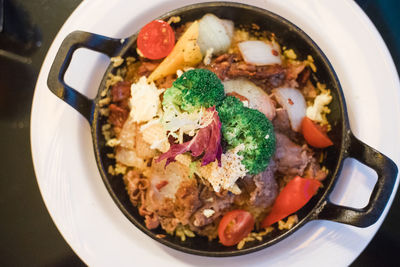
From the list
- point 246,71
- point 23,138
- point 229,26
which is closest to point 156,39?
point 229,26

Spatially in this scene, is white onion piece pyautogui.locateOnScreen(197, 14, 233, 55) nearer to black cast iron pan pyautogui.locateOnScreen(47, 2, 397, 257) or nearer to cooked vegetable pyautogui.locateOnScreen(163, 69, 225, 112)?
black cast iron pan pyautogui.locateOnScreen(47, 2, 397, 257)

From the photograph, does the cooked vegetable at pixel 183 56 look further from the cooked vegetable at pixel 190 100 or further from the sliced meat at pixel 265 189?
the sliced meat at pixel 265 189

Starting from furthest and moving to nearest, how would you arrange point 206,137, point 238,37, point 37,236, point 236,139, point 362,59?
1. point 37,236
2. point 238,37
3. point 362,59
4. point 236,139
5. point 206,137

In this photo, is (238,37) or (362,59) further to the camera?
(238,37)

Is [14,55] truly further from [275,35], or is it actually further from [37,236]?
[275,35]

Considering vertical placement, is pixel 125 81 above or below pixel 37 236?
above

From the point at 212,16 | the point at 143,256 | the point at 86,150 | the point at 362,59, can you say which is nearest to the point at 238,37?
the point at 212,16

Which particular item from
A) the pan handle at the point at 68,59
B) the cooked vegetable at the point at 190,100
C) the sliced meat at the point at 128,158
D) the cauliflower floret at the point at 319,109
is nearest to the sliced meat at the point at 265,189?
the cauliflower floret at the point at 319,109
